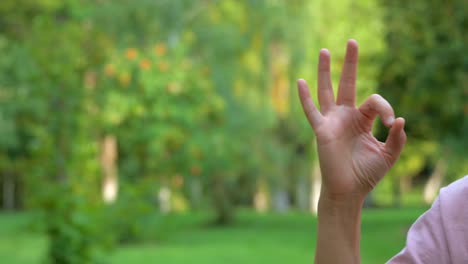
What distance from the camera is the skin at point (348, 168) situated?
1870 millimetres

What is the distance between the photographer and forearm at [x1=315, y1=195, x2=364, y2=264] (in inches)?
73.6

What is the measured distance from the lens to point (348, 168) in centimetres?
187

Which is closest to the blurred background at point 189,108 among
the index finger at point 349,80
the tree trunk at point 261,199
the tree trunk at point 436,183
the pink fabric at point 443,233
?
the tree trunk at point 261,199

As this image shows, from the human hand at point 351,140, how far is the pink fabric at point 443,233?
6.9 inches

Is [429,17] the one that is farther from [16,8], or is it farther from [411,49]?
[16,8]

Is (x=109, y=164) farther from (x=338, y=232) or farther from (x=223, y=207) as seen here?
(x=338, y=232)

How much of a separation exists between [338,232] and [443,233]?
26 cm

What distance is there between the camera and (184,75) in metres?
17.6

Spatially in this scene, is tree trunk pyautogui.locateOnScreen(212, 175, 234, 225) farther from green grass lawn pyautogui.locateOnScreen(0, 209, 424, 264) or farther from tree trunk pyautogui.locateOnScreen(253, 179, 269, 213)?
tree trunk pyautogui.locateOnScreen(253, 179, 269, 213)

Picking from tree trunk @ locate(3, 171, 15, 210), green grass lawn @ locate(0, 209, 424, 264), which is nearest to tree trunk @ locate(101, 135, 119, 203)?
green grass lawn @ locate(0, 209, 424, 264)

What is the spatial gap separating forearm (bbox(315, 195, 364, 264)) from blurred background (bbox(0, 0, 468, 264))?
6100mm

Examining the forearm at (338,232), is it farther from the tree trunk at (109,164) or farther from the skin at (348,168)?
the tree trunk at (109,164)

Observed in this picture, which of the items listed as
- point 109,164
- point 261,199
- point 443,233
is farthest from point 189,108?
point 443,233

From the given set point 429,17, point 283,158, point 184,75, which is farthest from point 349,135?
point 283,158
